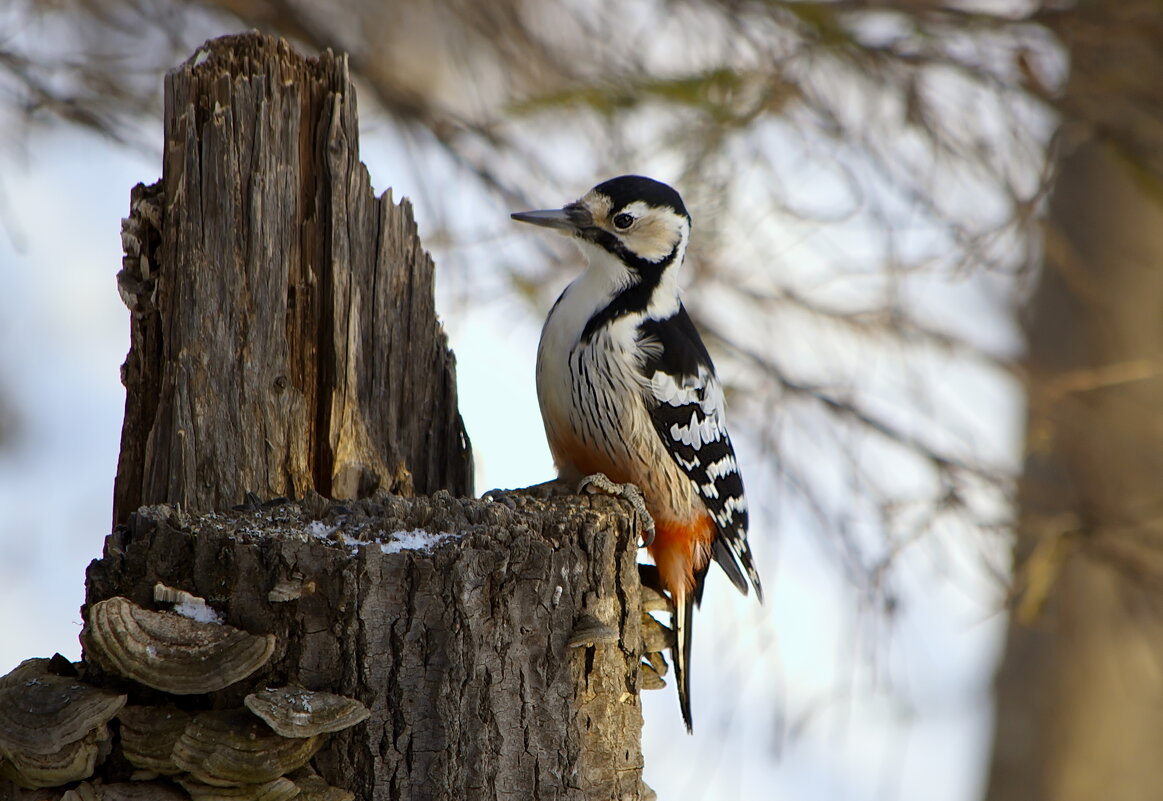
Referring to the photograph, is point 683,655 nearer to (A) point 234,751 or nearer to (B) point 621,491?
(B) point 621,491

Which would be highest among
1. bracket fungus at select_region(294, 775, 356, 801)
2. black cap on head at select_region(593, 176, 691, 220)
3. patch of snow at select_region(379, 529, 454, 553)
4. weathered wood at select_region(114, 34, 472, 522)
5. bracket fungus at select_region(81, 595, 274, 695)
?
black cap on head at select_region(593, 176, 691, 220)

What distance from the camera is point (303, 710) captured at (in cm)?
216

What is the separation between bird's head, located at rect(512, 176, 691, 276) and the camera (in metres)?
3.73

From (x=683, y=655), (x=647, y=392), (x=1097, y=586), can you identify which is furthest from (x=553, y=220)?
(x=1097, y=586)

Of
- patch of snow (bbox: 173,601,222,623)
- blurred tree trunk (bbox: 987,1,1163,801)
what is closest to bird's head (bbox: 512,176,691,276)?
patch of snow (bbox: 173,601,222,623)

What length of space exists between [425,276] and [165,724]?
1.55 meters

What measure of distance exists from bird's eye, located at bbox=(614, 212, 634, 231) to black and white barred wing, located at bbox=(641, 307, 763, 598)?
329mm

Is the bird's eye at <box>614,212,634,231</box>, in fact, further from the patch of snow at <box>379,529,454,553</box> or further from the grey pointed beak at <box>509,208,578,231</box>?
the patch of snow at <box>379,529,454,553</box>

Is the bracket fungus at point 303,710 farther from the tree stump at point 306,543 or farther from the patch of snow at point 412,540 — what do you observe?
the patch of snow at point 412,540

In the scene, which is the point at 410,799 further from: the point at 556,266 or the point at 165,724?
the point at 556,266

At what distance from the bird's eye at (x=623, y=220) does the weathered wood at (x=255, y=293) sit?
83 cm

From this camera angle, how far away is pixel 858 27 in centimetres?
425

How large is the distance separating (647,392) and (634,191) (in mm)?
653

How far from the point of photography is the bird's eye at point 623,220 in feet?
12.2
